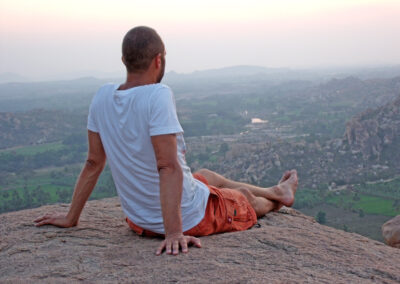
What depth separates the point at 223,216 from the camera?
4.03 m

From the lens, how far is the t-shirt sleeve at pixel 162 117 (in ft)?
10.6

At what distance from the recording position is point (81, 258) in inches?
137

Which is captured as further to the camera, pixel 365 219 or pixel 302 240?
pixel 365 219

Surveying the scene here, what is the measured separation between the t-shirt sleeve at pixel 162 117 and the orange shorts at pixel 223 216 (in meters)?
0.95

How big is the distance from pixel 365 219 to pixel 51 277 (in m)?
23.3

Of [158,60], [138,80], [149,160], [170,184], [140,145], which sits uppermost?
[158,60]

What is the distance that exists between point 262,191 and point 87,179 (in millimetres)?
2070

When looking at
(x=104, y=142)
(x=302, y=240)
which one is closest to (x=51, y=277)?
(x=104, y=142)

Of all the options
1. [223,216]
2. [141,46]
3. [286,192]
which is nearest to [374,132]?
[286,192]

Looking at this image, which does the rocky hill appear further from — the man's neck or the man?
the man's neck

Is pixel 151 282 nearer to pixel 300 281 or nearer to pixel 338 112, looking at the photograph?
pixel 300 281

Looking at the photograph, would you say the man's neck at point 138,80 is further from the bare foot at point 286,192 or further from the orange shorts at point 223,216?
the bare foot at point 286,192

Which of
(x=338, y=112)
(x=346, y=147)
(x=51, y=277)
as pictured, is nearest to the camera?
(x=51, y=277)

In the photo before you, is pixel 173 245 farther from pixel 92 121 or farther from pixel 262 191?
pixel 262 191
